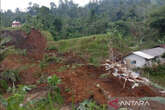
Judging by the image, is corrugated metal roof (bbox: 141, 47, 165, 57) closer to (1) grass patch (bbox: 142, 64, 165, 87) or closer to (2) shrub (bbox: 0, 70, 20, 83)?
(1) grass patch (bbox: 142, 64, 165, 87)

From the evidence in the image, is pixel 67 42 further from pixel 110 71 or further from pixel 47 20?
pixel 110 71

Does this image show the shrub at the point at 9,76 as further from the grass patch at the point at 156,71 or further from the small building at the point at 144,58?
the small building at the point at 144,58

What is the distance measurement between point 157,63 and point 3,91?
8.85 metres

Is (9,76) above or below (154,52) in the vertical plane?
below

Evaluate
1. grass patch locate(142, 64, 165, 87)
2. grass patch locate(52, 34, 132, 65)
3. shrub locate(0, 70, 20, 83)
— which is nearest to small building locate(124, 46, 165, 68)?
grass patch locate(142, 64, 165, 87)

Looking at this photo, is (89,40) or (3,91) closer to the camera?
(3,91)

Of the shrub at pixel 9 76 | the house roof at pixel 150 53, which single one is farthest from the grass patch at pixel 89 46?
the shrub at pixel 9 76

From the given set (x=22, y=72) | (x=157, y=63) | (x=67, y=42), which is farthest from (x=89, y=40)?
(x=22, y=72)

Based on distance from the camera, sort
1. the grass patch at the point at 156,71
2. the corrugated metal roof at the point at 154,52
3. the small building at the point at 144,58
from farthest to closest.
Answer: the corrugated metal roof at the point at 154,52 < the small building at the point at 144,58 < the grass patch at the point at 156,71

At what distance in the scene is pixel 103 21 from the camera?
20.7 metres

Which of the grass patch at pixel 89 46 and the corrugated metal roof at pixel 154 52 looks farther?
the corrugated metal roof at pixel 154 52

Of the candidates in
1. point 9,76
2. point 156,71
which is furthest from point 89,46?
point 9,76

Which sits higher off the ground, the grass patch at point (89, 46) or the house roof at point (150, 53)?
the grass patch at point (89, 46)

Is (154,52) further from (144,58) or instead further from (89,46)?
(89,46)
